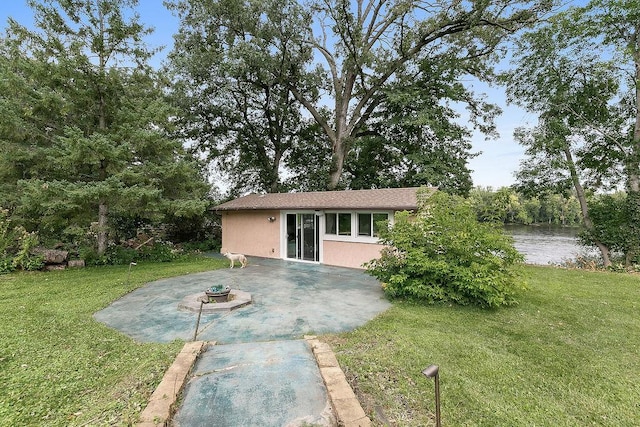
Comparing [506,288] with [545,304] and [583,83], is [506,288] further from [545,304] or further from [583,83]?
[583,83]

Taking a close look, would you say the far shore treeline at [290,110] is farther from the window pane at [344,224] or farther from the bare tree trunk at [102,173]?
the window pane at [344,224]

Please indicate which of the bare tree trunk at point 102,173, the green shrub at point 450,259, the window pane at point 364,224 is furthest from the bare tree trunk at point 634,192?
the bare tree trunk at point 102,173

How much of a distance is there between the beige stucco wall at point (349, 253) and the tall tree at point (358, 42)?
6.71 m

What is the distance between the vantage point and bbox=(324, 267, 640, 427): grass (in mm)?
2854

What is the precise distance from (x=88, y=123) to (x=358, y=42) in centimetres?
1193

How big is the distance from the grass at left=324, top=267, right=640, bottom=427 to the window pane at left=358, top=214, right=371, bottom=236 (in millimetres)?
4299

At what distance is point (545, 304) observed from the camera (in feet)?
20.7

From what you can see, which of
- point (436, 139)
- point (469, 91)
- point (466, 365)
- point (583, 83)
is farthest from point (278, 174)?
point (466, 365)

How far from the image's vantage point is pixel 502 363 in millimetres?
3768

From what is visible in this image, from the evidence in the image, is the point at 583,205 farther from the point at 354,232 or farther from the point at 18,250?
the point at 18,250

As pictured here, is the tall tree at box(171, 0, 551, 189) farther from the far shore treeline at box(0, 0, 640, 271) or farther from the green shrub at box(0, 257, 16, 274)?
the green shrub at box(0, 257, 16, 274)

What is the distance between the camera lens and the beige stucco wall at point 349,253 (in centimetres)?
1025

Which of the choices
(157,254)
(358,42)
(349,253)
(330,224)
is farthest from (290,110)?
(349,253)

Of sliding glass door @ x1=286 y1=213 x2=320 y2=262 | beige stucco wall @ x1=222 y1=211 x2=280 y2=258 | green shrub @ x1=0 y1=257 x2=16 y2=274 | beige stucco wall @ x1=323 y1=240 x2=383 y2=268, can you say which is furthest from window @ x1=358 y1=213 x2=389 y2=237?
green shrub @ x1=0 y1=257 x2=16 y2=274
